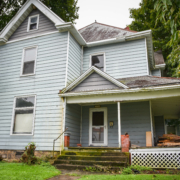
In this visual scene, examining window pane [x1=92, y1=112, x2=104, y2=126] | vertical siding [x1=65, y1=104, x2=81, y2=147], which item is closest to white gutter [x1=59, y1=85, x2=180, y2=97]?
vertical siding [x1=65, y1=104, x2=81, y2=147]

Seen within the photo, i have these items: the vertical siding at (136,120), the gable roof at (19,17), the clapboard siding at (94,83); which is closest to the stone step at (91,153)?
the vertical siding at (136,120)

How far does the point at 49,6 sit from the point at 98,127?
12.8 meters

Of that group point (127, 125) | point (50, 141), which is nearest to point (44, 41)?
point (50, 141)

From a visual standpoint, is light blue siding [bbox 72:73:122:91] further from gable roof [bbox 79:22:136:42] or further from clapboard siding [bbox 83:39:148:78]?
gable roof [bbox 79:22:136:42]

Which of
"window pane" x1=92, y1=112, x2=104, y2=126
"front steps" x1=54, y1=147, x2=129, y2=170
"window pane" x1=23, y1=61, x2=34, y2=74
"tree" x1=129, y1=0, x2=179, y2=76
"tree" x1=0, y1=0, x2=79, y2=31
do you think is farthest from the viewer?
"tree" x1=129, y1=0, x2=179, y2=76

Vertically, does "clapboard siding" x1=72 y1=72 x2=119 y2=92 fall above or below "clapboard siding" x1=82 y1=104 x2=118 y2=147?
above

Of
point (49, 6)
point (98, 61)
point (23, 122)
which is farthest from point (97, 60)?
point (49, 6)

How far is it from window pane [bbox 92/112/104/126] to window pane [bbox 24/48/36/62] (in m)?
4.53

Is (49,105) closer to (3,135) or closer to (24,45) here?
(3,135)

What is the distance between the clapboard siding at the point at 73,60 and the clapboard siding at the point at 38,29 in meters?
1.28

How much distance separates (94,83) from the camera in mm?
8938

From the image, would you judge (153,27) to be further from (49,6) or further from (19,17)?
(19,17)

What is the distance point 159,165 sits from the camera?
6832 millimetres

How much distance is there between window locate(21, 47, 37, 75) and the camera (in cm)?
1026
